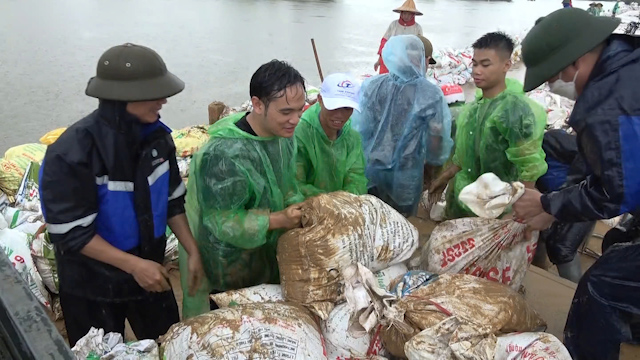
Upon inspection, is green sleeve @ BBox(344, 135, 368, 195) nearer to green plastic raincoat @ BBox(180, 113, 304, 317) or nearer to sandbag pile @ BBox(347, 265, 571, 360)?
green plastic raincoat @ BBox(180, 113, 304, 317)

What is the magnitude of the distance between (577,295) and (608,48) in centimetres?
87

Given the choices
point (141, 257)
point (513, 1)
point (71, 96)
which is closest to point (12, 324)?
point (141, 257)

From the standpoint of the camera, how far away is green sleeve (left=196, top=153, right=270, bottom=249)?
1.61m

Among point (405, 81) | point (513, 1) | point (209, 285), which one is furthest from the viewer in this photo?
point (513, 1)

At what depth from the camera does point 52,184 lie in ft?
4.55

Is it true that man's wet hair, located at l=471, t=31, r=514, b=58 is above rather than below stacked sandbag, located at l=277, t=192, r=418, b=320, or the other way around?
above

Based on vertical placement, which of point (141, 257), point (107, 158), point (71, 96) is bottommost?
point (71, 96)

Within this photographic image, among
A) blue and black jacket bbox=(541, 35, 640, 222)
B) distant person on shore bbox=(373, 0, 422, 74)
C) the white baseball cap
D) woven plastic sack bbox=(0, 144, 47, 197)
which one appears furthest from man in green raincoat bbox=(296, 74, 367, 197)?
distant person on shore bbox=(373, 0, 422, 74)

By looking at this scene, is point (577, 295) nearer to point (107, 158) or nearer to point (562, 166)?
point (562, 166)

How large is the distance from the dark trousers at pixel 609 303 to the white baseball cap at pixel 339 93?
1.16 meters

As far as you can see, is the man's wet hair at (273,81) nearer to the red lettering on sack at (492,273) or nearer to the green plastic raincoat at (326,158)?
the green plastic raincoat at (326,158)

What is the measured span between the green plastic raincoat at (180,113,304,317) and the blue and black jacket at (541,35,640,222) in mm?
1003

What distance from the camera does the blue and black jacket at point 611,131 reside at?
4.34 feet

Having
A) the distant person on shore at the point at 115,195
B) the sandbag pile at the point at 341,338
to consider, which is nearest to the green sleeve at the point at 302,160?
the distant person on shore at the point at 115,195
